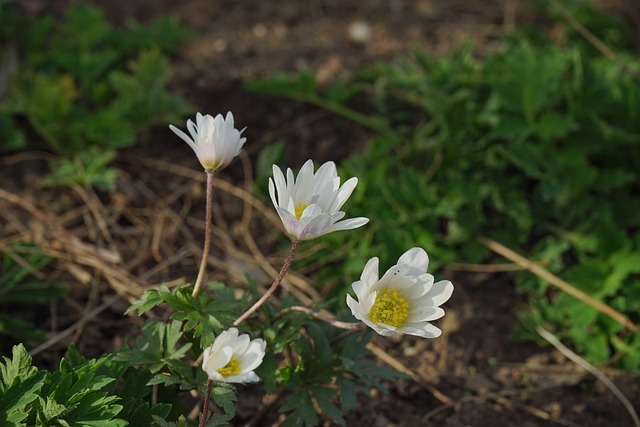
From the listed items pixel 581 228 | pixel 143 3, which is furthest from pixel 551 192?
pixel 143 3

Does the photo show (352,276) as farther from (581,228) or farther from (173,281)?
(581,228)

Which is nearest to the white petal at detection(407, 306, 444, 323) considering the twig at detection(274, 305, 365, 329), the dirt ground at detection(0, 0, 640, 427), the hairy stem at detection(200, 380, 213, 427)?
the twig at detection(274, 305, 365, 329)

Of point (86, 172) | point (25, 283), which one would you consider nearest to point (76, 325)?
point (25, 283)

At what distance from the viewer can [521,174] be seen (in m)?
3.41

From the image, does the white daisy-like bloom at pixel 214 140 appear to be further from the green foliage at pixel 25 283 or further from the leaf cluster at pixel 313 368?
the green foliage at pixel 25 283

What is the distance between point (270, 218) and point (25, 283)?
982 millimetres

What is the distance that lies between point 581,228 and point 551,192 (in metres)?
0.20

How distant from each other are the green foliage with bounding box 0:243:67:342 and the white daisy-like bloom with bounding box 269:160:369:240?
1.06 meters

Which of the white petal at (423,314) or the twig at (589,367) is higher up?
the white petal at (423,314)

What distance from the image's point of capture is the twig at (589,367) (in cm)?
260

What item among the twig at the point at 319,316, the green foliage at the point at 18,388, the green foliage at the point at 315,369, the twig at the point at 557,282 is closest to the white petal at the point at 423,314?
the twig at the point at 319,316

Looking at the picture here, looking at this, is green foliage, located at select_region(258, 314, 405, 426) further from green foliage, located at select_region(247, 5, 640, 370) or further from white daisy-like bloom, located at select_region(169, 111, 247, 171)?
green foliage, located at select_region(247, 5, 640, 370)

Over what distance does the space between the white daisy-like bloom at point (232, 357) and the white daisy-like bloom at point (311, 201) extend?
0.85 ft

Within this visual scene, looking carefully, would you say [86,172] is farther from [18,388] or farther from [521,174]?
[521,174]
